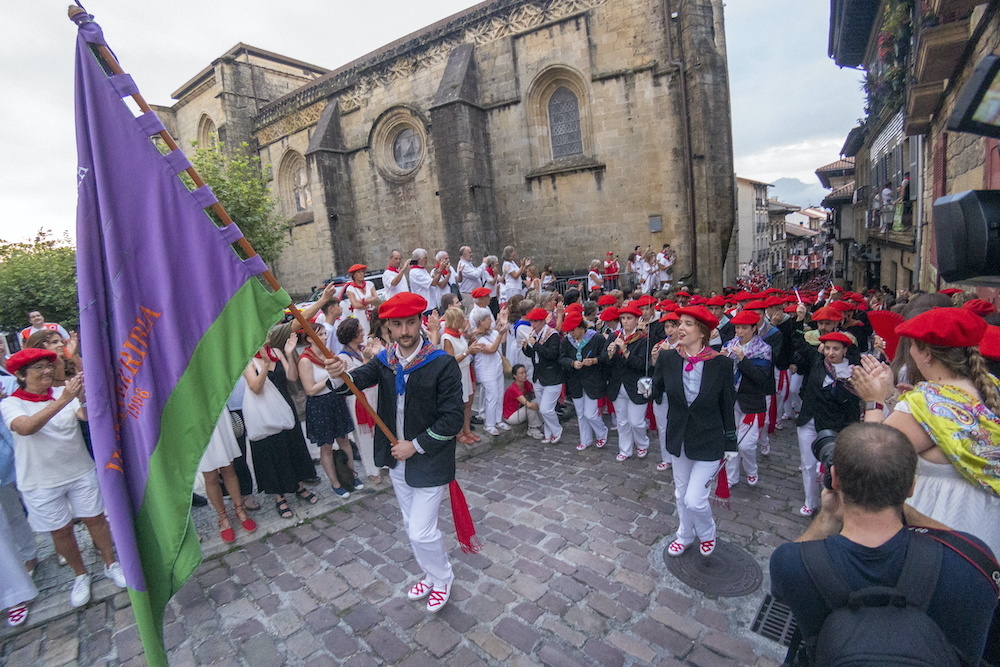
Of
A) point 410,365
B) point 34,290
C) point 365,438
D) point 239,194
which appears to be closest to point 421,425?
point 410,365

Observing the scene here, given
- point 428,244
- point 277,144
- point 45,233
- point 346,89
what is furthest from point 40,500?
point 45,233

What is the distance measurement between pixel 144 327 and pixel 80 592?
10.5 ft

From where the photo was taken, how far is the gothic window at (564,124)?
16438 millimetres

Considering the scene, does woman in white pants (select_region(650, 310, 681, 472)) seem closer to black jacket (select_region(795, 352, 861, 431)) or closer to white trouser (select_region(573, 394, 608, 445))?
white trouser (select_region(573, 394, 608, 445))

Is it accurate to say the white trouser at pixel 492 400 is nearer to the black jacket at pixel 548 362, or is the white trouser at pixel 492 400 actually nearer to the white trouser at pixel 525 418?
the white trouser at pixel 525 418

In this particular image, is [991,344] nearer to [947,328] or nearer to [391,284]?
[947,328]

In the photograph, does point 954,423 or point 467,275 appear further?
point 467,275

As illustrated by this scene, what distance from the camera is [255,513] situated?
5375 millimetres

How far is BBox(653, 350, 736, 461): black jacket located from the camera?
399 centimetres

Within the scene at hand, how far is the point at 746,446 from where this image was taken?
5.33 metres

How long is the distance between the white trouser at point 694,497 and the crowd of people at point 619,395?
16 mm

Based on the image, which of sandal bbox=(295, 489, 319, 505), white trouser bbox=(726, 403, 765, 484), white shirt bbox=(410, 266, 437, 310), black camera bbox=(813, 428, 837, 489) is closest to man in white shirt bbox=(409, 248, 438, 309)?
white shirt bbox=(410, 266, 437, 310)

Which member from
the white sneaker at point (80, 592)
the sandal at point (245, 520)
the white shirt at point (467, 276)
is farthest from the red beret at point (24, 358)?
the white shirt at point (467, 276)

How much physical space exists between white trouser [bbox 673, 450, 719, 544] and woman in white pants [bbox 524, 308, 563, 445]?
2678 mm
